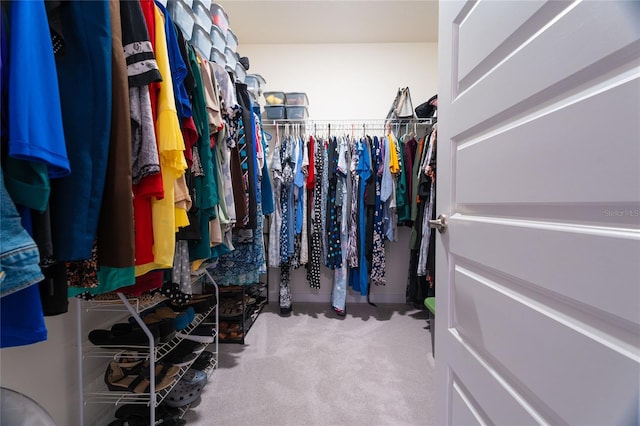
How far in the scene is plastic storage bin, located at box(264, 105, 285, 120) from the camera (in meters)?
2.56

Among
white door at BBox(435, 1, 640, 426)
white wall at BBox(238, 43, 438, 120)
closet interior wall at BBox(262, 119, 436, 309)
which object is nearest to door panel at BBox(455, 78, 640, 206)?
white door at BBox(435, 1, 640, 426)

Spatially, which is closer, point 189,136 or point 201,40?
point 189,136

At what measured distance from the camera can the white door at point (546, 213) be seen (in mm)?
404

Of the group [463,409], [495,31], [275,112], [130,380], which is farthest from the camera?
[275,112]

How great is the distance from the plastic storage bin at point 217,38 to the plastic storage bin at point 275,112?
34.5 inches

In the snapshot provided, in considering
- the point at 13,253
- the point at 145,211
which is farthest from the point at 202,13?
the point at 13,253

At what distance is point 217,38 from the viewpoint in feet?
5.39

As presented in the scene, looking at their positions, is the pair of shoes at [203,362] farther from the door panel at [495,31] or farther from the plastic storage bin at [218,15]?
the plastic storage bin at [218,15]

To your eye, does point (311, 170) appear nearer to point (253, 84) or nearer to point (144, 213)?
point (253, 84)

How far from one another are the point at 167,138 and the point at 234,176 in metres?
0.57

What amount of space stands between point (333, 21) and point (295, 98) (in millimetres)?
715

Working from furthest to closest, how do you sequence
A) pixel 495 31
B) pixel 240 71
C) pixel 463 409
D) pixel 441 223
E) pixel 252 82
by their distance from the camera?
pixel 252 82
pixel 240 71
pixel 441 223
pixel 463 409
pixel 495 31

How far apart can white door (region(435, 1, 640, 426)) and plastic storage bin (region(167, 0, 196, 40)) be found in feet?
3.84

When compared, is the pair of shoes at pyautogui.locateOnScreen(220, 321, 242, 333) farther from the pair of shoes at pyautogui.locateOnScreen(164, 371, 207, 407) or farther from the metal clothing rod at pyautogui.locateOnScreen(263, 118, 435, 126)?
the metal clothing rod at pyautogui.locateOnScreen(263, 118, 435, 126)
